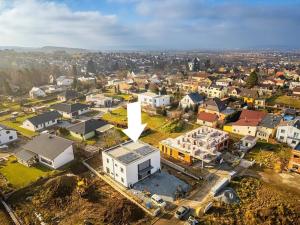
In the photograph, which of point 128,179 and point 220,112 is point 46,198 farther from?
point 220,112

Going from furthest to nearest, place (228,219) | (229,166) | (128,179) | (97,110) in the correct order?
1. (97,110)
2. (229,166)
3. (128,179)
4. (228,219)

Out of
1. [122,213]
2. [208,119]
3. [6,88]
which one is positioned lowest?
[122,213]

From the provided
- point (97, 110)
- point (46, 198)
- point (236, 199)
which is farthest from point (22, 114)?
point (236, 199)

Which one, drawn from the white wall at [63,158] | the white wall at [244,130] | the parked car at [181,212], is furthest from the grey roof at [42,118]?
the white wall at [244,130]

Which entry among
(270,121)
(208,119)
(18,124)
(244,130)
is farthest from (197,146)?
(18,124)

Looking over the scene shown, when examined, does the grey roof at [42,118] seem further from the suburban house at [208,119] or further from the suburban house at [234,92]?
the suburban house at [234,92]

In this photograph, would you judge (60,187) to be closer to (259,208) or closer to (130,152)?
(130,152)
